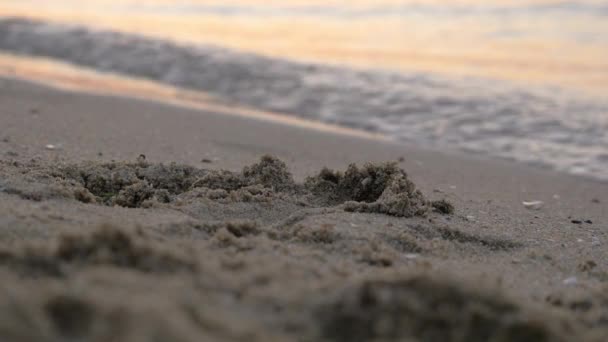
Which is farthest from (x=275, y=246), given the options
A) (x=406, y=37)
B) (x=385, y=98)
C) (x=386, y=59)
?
(x=406, y=37)

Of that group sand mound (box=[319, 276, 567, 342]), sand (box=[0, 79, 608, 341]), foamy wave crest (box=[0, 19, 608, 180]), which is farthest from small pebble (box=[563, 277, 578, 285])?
foamy wave crest (box=[0, 19, 608, 180])

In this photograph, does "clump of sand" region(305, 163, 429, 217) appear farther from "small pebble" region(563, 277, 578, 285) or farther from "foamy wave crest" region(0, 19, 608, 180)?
"foamy wave crest" region(0, 19, 608, 180)

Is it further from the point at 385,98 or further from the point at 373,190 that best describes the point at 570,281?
the point at 385,98

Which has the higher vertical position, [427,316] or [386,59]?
A: [386,59]

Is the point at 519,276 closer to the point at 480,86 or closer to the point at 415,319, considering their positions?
the point at 415,319

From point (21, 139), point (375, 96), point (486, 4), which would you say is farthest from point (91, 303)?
point (486, 4)

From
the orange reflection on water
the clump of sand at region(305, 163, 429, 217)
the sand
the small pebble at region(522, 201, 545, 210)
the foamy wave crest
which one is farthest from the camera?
the orange reflection on water
